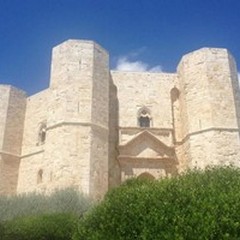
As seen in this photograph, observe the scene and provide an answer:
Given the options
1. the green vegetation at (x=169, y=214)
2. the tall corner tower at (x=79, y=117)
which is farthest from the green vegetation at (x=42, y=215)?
the green vegetation at (x=169, y=214)

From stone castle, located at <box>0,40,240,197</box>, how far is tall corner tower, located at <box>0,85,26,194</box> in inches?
2.2

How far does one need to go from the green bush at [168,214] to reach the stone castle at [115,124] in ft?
28.3

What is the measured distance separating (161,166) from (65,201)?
21.7 feet

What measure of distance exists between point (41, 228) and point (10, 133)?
12.2 meters

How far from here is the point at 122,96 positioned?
20609mm

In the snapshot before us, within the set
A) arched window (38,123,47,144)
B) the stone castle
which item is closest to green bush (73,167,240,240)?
the stone castle

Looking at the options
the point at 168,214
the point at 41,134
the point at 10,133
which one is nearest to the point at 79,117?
the point at 41,134

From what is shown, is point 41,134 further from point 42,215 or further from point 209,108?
point 42,215

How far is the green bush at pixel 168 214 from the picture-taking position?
6.36 m

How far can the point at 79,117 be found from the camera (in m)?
→ 17.8

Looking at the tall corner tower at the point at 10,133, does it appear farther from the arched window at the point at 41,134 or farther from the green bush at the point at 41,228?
the green bush at the point at 41,228

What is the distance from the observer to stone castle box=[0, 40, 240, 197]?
1741cm

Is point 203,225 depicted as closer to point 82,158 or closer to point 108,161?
point 82,158

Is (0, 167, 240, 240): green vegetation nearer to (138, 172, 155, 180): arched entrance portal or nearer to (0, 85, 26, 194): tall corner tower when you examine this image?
(138, 172, 155, 180): arched entrance portal
